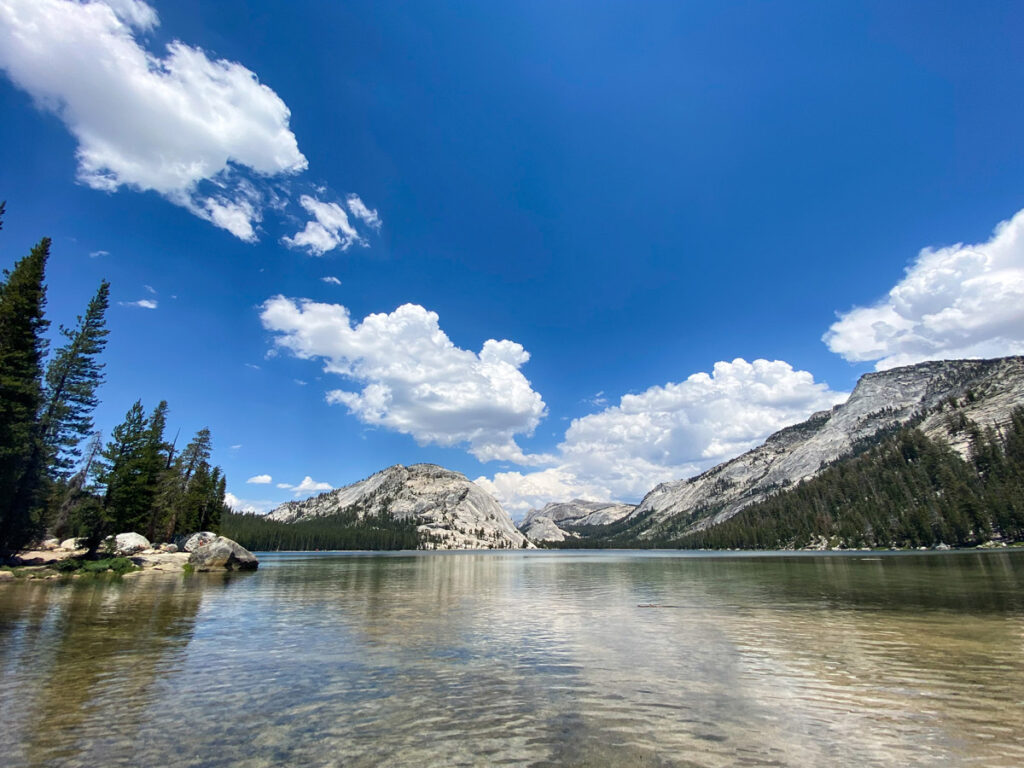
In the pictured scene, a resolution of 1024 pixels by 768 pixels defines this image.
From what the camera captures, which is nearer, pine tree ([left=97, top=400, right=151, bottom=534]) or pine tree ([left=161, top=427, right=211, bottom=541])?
pine tree ([left=97, top=400, right=151, bottom=534])

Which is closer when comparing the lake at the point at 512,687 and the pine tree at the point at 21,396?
the lake at the point at 512,687

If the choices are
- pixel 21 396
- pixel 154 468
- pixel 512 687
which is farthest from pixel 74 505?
pixel 512 687

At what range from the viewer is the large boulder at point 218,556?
62.6 meters

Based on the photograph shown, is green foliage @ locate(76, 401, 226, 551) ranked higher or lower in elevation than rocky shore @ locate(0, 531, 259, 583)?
higher

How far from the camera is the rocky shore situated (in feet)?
150

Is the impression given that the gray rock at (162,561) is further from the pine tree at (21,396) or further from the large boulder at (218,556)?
the pine tree at (21,396)

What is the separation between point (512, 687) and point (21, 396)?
53.3 m

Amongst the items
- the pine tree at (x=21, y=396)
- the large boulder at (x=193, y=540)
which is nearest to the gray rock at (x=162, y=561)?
the large boulder at (x=193, y=540)

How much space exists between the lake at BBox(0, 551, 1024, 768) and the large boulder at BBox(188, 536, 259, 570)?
3586 centimetres

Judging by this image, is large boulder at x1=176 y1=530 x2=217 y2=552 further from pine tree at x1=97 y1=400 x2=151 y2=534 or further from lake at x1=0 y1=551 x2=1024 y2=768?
lake at x1=0 y1=551 x2=1024 y2=768

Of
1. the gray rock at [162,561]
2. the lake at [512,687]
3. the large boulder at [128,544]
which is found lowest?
the lake at [512,687]

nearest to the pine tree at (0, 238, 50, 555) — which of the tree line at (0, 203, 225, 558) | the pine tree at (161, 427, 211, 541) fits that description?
the tree line at (0, 203, 225, 558)

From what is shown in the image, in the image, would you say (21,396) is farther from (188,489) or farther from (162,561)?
(188,489)

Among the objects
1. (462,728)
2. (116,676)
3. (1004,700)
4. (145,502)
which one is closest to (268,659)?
(116,676)
